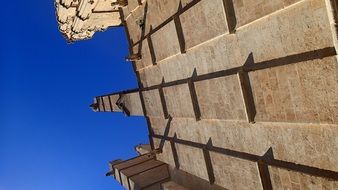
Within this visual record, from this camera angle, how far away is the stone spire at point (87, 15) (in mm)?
15500

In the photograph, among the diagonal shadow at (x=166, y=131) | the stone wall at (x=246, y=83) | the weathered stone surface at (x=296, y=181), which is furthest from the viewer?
the diagonal shadow at (x=166, y=131)

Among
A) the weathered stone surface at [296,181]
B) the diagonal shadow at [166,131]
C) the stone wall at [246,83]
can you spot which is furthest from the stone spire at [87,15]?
the weathered stone surface at [296,181]

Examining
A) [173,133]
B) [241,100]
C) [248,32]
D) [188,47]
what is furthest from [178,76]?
[248,32]

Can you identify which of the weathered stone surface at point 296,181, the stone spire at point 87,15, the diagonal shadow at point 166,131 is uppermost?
the stone spire at point 87,15

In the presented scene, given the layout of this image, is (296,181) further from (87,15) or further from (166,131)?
(87,15)

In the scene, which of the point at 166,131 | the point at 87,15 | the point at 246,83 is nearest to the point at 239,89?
the point at 246,83

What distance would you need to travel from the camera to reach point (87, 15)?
55.5ft

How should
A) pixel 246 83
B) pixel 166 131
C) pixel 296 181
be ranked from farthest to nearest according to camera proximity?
pixel 166 131
pixel 246 83
pixel 296 181

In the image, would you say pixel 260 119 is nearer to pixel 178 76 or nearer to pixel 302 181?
pixel 302 181

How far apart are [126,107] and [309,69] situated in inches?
450

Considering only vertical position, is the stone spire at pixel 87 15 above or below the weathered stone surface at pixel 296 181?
above

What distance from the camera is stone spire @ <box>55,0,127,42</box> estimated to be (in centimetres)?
1550

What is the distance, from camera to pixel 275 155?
7.23 meters

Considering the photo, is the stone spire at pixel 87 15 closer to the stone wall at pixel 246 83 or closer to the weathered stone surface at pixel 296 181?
the stone wall at pixel 246 83
